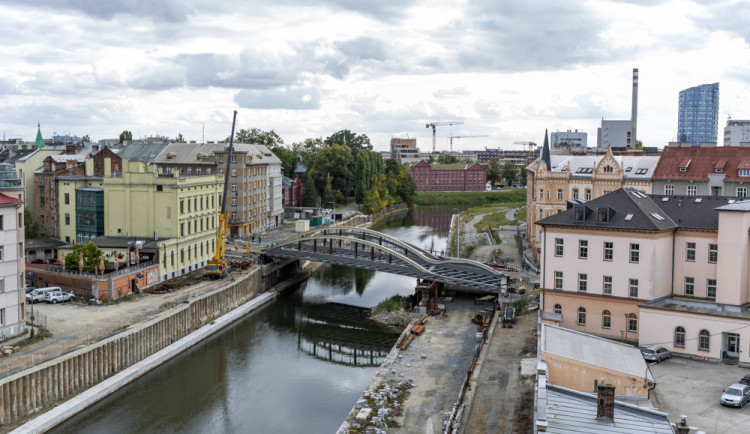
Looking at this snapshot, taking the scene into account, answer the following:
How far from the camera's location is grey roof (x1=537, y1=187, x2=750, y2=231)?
36.8m

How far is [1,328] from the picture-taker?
33.4 meters

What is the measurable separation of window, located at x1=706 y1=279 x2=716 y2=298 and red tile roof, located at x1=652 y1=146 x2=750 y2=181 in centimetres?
1992

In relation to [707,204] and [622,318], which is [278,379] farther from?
[707,204]

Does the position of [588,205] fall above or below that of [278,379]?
above

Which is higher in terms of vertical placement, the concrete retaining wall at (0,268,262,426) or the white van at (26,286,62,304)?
Result: the white van at (26,286,62,304)

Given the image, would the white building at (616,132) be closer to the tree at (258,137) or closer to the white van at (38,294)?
the tree at (258,137)

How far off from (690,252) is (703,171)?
66.0 feet

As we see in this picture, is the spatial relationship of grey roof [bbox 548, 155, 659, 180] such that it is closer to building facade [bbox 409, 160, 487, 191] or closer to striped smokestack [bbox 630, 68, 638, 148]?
striped smokestack [bbox 630, 68, 638, 148]

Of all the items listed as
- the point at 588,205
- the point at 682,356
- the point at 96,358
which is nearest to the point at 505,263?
the point at 588,205

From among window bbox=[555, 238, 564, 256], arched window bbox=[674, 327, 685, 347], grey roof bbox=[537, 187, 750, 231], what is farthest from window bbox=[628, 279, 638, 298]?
window bbox=[555, 238, 564, 256]

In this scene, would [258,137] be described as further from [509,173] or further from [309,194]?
[509,173]

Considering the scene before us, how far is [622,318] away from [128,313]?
27775mm

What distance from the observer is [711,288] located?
36.9 meters

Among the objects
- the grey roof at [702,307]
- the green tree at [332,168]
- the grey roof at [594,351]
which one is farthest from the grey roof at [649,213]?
the green tree at [332,168]
